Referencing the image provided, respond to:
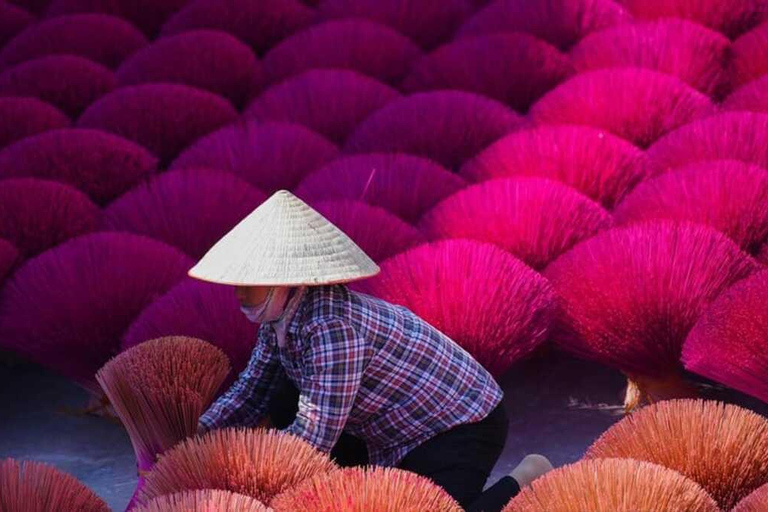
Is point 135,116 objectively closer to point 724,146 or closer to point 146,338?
point 146,338

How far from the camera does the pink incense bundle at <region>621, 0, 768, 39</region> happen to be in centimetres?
232

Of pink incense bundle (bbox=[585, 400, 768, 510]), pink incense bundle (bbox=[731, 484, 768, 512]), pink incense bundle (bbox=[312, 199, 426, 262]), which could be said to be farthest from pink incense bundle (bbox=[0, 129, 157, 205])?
pink incense bundle (bbox=[731, 484, 768, 512])

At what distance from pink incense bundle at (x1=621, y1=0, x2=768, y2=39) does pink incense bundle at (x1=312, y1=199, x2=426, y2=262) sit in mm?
858

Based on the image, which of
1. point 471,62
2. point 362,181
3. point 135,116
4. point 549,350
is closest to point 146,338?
point 362,181

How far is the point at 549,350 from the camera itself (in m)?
1.82

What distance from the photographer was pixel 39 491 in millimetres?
1088

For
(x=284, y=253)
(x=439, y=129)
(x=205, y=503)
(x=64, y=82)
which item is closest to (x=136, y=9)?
(x=64, y=82)

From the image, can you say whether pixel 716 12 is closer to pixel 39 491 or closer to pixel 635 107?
pixel 635 107

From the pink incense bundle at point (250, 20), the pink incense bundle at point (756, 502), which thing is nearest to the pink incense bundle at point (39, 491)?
the pink incense bundle at point (756, 502)

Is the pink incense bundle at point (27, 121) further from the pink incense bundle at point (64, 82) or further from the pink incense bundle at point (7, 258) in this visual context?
the pink incense bundle at point (7, 258)

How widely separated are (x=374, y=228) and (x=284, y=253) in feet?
1.41

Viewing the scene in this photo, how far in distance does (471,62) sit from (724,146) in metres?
0.53

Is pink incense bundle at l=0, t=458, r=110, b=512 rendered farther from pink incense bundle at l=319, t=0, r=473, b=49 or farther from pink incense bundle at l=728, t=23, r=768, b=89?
pink incense bundle at l=319, t=0, r=473, b=49

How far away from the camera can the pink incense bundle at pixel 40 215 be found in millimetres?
1824
